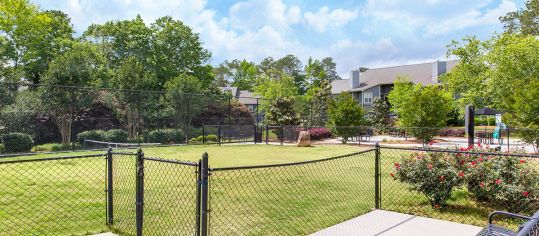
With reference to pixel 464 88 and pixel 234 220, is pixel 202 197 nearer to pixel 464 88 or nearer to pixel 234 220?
pixel 234 220

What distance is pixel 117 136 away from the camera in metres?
18.1

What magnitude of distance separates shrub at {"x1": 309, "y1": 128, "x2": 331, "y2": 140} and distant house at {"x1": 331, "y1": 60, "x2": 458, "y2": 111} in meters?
17.8

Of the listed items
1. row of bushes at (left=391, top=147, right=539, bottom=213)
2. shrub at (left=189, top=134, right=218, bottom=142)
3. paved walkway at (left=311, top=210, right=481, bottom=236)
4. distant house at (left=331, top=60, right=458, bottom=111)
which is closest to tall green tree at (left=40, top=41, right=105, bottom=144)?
shrub at (left=189, top=134, right=218, bottom=142)

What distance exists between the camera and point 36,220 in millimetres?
4773

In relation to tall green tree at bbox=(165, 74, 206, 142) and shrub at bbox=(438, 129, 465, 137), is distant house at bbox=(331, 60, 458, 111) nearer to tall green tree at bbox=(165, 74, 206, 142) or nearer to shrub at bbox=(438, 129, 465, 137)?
shrub at bbox=(438, 129, 465, 137)

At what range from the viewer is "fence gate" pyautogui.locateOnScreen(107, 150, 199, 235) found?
12.7 ft

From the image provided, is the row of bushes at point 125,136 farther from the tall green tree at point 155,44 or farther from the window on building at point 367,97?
the window on building at point 367,97

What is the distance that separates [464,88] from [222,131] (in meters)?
16.8

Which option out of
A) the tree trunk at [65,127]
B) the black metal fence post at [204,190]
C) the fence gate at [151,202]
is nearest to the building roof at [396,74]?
the tree trunk at [65,127]

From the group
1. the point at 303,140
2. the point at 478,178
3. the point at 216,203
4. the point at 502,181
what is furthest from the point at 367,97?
the point at 216,203

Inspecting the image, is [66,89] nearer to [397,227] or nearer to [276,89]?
[397,227]

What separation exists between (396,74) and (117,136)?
3356cm

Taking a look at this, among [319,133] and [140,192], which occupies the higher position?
[140,192]

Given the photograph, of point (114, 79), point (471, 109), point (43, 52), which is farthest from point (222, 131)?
point (43, 52)
